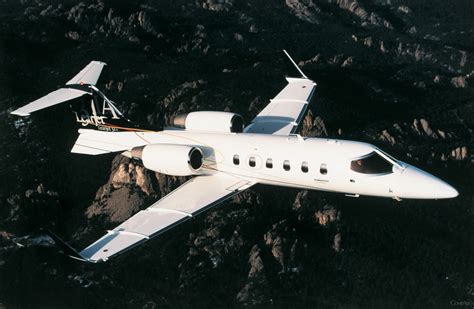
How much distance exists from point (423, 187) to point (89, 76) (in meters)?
33.1

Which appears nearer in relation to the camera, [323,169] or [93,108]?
[323,169]

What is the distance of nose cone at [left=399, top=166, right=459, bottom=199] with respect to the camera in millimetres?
40812

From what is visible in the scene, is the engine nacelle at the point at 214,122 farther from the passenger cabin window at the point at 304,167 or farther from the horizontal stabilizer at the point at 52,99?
the horizontal stabilizer at the point at 52,99

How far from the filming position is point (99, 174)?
73688 millimetres

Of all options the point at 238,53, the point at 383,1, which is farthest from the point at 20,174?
the point at 383,1

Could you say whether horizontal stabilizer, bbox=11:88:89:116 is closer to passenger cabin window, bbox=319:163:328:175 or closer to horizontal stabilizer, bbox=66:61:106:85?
horizontal stabilizer, bbox=66:61:106:85

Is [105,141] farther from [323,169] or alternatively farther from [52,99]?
[323,169]

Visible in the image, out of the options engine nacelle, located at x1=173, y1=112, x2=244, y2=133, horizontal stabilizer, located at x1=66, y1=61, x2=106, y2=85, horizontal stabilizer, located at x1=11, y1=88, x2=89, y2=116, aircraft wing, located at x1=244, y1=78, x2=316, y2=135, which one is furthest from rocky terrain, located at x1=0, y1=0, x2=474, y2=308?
horizontal stabilizer, located at x1=11, y1=88, x2=89, y2=116

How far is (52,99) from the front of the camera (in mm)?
51094

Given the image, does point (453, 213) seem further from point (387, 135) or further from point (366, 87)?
point (366, 87)

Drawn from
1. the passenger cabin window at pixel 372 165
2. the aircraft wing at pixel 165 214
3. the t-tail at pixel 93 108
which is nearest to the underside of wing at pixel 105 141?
the t-tail at pixel 93 108

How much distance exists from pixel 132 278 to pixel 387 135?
1884 inches

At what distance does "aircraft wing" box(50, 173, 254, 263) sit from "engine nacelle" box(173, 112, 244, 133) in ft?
14.1

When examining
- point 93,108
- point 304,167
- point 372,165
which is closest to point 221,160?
point 304,167
